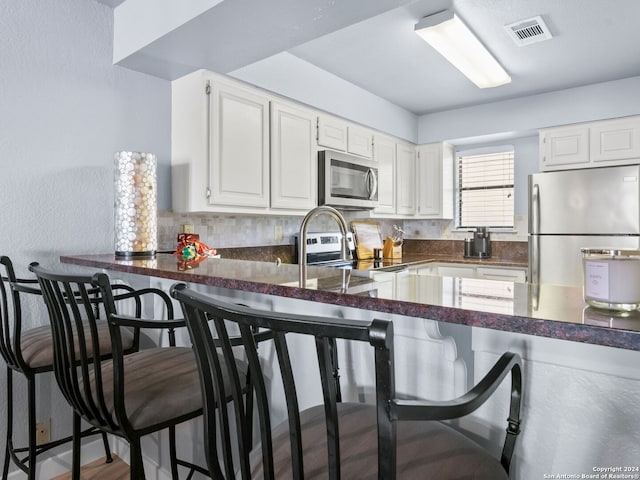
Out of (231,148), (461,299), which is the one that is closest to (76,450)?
(461,299)

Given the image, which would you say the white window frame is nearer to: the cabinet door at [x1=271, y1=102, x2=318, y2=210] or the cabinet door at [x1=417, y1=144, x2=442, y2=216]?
the cabinet door at [x1=417, y1=144, x2=442, y2=216]

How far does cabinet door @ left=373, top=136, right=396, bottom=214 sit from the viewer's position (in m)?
3.86

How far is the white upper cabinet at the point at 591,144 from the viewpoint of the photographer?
3338 mm

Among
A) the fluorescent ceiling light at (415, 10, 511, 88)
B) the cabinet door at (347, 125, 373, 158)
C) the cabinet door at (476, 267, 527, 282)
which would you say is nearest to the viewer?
the fluorescent ceiling light at (415, 10, 511, 88)

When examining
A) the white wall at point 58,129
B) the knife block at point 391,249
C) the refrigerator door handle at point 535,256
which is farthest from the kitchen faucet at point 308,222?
the knife block at point 391,249

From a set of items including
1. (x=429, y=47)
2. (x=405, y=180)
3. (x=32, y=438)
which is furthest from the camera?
(x=405, y=180)

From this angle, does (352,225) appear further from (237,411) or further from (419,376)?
(237,411)

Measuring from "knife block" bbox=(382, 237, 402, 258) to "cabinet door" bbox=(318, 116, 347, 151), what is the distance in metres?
1.17

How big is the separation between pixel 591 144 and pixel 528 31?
57.1 inches

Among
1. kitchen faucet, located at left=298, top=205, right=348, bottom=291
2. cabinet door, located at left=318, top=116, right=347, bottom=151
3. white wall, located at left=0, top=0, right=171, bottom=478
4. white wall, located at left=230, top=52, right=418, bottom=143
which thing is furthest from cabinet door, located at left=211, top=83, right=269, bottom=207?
kitchen faucet, located at left=298, top=205, right=348, bottom=291

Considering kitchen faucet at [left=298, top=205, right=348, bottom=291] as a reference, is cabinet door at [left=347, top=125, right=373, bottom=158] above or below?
above

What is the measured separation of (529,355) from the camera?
918 mm

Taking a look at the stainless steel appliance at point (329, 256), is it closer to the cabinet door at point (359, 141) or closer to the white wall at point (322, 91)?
the cabinet door at point (359, 141)

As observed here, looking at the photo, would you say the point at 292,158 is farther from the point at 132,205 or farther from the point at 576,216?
the point at 576,216
